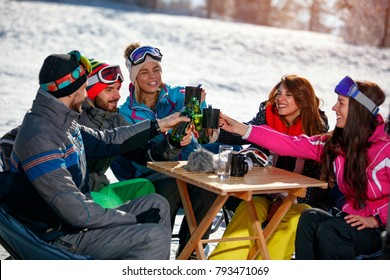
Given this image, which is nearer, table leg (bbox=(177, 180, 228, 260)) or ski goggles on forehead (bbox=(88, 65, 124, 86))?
table leg (bbox=(177, 180, 228, 260))

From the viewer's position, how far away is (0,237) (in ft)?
12.5

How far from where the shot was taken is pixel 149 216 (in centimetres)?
395

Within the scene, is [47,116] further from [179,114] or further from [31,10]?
[31,10]

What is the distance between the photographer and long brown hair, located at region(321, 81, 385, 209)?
403 centimetres

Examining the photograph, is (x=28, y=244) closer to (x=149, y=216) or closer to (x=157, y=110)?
(x=149, y=216)

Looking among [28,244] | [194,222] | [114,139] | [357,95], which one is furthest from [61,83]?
[357,95]

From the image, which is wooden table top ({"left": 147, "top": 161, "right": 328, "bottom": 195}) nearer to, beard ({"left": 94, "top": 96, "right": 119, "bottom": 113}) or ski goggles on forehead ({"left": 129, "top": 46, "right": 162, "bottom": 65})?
beard ({"left": 94, "top": 96, "right": 119, "bottom": 113})

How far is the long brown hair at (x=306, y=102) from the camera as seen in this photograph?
4766 millimetres

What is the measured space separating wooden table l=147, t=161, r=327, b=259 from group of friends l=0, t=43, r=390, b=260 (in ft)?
0.47

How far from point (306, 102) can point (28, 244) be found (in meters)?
2.16

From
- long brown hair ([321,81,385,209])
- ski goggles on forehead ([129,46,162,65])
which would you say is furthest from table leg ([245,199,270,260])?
ski goggles on forehead ([129,46,162,65])

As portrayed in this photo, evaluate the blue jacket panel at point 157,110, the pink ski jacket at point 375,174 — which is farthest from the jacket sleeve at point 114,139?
the pink ski jacket at point 375,174

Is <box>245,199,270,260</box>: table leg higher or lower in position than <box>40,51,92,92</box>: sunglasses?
lower

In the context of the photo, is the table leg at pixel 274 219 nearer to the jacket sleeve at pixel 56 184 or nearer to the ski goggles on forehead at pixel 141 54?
the jacket sleeve at pixel 56 184
